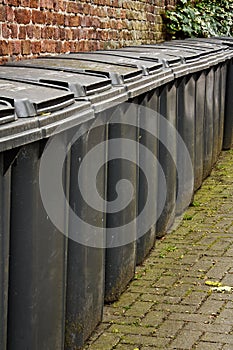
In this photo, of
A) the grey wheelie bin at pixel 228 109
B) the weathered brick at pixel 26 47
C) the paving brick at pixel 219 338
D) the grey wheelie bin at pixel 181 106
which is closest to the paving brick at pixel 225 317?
the paving brick at pixel 219 338

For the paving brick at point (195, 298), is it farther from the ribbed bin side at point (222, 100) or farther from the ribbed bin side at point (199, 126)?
the ribbed bin side at point (222, 100)

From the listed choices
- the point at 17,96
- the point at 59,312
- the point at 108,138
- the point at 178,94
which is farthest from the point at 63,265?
the point at 178,94

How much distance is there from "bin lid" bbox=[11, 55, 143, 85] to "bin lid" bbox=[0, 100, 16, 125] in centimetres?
165

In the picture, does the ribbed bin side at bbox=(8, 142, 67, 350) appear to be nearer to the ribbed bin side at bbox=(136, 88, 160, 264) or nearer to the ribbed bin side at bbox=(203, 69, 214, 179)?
the ribbed bin side at bbox=(136, 88, 160, 264)

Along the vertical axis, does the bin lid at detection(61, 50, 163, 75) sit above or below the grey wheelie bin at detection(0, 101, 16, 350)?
above

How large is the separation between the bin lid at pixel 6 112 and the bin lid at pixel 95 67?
1.65 meters

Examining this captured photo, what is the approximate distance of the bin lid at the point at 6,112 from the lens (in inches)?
129

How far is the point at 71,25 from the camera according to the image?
8328 mm

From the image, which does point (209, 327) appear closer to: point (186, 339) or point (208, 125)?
point (186, 339)

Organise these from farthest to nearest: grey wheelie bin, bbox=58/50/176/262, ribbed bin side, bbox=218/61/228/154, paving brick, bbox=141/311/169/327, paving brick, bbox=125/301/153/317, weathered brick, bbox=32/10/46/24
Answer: ribbed bin side, bbox=218/61/228/154
weathered brick, bbox=32/10/46/24
grey wheelie bin, bbox=58/50/176/262
paving brick, bbox=125/301/153/317
paving brick, bbox=141/311/169/327

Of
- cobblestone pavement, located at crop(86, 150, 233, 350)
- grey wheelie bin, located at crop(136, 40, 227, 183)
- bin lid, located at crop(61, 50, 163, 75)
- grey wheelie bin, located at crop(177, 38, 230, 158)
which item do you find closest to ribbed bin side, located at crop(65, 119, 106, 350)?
cobblestone pavement, located at crop(86, 150, 233, 350)

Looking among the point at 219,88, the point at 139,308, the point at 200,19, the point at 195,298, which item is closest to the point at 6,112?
the point at 139,308

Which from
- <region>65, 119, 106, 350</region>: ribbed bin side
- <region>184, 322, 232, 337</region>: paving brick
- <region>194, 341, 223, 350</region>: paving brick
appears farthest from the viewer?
<region>184, 322, 232, 337</region>: paving brick

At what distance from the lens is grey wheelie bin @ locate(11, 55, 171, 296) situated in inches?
203
